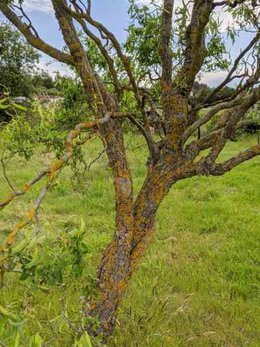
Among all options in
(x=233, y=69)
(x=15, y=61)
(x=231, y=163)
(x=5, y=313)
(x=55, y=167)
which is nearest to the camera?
(x=5, y=313)

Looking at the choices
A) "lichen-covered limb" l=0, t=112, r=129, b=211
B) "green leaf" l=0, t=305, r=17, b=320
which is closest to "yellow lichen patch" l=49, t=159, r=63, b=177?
"lichen-covered limb" l=0, t=112, r=129, b=211

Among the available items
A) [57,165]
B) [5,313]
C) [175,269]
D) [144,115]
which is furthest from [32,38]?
[175,269]

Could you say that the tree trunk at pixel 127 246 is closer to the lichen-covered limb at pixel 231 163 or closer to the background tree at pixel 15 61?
the lichen-covered limb at pixel 231 163

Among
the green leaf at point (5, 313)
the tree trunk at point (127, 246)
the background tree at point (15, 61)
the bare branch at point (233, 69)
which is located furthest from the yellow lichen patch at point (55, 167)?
the background tree at point (15, 61)

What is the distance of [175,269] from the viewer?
20.6ft

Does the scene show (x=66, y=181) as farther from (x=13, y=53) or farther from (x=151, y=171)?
(x=13, y=53)

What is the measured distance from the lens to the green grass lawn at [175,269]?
4.21m

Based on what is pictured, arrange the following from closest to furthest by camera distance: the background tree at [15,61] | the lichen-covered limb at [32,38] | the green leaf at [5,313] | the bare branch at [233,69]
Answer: the green leaf at [5,313]
the lichen-covered limb at [32,38]
the bare branch at [233,69]
the background tree at [15,61]

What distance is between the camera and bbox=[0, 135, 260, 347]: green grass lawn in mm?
4207

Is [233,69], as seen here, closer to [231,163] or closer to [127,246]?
[231,163]

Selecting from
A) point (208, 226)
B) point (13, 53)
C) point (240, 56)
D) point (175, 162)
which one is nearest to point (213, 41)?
point (240, 56)

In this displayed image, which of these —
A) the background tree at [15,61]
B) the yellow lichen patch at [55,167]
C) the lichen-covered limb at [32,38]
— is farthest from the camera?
the background tree at [15,61]

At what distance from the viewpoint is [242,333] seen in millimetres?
4719

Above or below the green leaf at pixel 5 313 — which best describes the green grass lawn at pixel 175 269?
below
